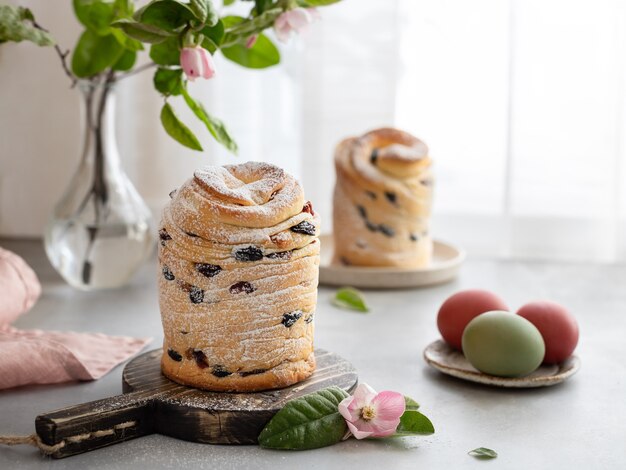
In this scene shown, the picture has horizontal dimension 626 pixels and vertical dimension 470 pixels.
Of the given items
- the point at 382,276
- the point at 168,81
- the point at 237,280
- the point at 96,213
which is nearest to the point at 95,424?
the point at 237,280

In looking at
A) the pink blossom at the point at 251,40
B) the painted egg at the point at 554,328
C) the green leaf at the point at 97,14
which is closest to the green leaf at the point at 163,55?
the pink blossom at the point at 251,40

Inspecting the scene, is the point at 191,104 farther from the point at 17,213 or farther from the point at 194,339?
the point at 17,213

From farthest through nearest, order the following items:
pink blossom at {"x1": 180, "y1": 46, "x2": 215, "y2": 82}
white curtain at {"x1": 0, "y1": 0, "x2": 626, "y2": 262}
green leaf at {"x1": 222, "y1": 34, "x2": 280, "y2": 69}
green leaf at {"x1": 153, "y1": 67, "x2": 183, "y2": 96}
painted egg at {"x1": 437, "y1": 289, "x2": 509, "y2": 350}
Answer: white curtain at {"x1": 0, "y1": 0, "x2": 626, "y2": 262} → green leaf at {"x1": 222, "y1": 34, "x2": 280, "y2": 69} → green leaf at {"x1": 153, "y1": 67, "x2": 183, "y2": 96} → painted egg at {"x1": 437, "y1": 289, "x2": 509, "y2": 350} → pink blossom at {"x1": 180, "y1": 46, "x2": 215, "y2": 82}

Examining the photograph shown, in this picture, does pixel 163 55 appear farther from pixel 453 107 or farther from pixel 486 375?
pixel 453 107

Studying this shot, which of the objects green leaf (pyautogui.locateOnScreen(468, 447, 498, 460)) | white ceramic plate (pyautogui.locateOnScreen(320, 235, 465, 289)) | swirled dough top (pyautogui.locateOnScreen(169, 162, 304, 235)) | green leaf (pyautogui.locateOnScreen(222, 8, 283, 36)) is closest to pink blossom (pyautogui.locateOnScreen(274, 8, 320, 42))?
green leaf (pyautogui.locateOnScreen(222, 8, 283, 36))

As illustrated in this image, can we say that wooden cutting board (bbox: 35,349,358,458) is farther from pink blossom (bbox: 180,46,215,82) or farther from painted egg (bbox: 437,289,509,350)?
pink blossom (bbox: 180,46,215,82)

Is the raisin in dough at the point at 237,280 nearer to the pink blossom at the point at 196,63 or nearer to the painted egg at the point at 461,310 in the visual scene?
the pink blossom at the point at 196,63
